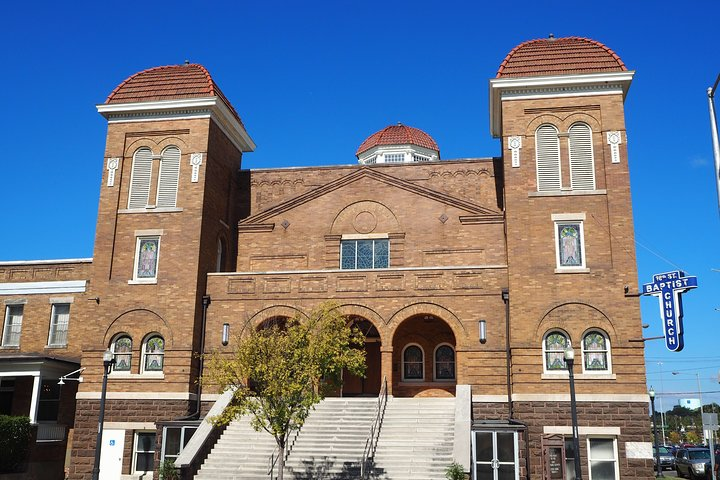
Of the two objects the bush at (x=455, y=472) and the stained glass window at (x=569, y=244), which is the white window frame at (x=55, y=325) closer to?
the bush at (x=455, y=472)

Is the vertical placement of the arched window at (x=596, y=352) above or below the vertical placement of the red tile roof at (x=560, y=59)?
below

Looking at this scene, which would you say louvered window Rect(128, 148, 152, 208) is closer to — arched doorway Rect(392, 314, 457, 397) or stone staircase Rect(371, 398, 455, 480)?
arched doorway Rect(392, 314, 457, 397)

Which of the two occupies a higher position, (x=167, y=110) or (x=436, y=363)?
(x=167, y=110)

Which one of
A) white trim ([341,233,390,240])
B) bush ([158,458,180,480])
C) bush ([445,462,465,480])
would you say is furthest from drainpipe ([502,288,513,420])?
bush ([158,458,180,480])

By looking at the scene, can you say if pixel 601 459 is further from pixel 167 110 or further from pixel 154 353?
pixel 167 110

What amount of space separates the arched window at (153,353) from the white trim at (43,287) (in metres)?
6.03

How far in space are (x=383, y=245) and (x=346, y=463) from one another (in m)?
10.1

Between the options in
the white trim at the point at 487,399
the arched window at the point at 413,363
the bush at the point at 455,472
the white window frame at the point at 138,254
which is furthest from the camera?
the arched window at the point at 413,363

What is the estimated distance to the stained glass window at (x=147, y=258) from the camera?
2616 centimetres

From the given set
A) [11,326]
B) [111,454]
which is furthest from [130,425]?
[11,326]

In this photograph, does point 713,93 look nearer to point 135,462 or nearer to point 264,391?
point 264,391

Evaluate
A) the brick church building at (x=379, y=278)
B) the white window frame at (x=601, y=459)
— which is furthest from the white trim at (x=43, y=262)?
the white window frame at (x=601, y=459)

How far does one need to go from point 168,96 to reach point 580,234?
52.9ft

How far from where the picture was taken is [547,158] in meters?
25.0
